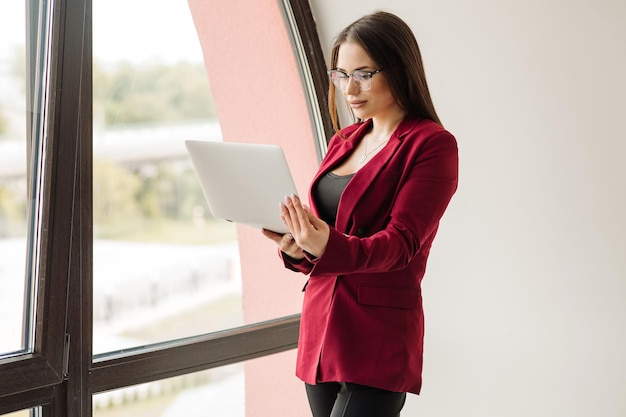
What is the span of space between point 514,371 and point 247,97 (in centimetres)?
143

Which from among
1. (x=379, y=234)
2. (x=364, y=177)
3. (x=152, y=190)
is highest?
(x=152, y=190)

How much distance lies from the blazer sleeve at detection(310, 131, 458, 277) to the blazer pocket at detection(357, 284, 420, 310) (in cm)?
10

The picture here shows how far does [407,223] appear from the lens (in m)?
1.70

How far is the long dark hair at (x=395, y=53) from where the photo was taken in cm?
182

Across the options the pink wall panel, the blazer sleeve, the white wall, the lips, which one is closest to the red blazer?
the blazer sleeve

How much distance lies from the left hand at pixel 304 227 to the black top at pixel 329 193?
273 millimetres

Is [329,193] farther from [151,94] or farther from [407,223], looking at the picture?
[151,94]

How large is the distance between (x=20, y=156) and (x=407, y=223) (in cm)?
113

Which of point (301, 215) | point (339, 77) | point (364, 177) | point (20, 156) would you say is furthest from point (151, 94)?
point (301, 215)

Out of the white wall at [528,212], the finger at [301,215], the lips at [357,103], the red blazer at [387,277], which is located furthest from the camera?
the white wall at [528,212]

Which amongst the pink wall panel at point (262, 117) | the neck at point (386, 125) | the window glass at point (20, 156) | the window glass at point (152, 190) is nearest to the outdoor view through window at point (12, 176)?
the window glass at point (20, 156)

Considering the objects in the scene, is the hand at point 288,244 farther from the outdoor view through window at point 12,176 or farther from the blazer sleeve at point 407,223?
the outdoor view through window at point 12,176

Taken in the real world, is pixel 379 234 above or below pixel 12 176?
below

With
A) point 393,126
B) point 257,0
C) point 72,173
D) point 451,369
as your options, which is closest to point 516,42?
point 393,126
